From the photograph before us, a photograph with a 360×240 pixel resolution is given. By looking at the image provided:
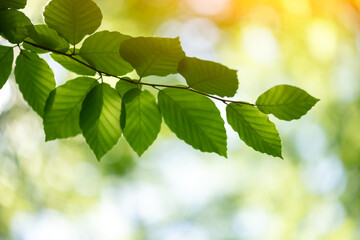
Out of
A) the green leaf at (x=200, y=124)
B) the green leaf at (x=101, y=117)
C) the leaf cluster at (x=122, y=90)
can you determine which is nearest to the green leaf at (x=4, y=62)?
the leaf cluster at (x=122, y=90)

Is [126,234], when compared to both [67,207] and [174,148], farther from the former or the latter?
[174,148]

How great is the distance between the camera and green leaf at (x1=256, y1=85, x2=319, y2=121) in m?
0.47

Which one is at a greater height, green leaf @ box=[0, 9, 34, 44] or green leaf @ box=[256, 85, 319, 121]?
green leaf @ box=[256, 85, 319, 121]

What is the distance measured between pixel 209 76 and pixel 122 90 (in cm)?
13

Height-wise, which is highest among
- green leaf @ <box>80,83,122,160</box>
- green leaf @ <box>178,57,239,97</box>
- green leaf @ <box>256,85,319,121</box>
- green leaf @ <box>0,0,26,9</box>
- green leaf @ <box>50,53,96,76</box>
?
green leaf @ <box>256,85,319,121</box>

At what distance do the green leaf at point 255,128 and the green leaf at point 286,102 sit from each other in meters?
0.01

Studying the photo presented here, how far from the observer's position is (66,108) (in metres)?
0.53

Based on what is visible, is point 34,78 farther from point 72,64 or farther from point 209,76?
point 209,76

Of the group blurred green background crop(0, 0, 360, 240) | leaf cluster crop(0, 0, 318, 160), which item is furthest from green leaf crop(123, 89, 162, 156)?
blurred green background crop(0, 0, 360, 240)

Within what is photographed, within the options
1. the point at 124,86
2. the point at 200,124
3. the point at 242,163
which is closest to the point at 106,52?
the point at 124,86

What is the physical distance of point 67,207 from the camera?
6.65m

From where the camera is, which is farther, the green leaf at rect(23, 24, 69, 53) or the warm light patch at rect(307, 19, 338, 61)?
the warm light patch at rect(307, 19, 338, 61)

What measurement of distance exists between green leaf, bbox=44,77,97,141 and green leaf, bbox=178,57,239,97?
0.14 metres

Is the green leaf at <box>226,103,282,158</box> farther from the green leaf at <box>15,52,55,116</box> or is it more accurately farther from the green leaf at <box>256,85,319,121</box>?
the green leaf at <box>15,52,55,116</box>
